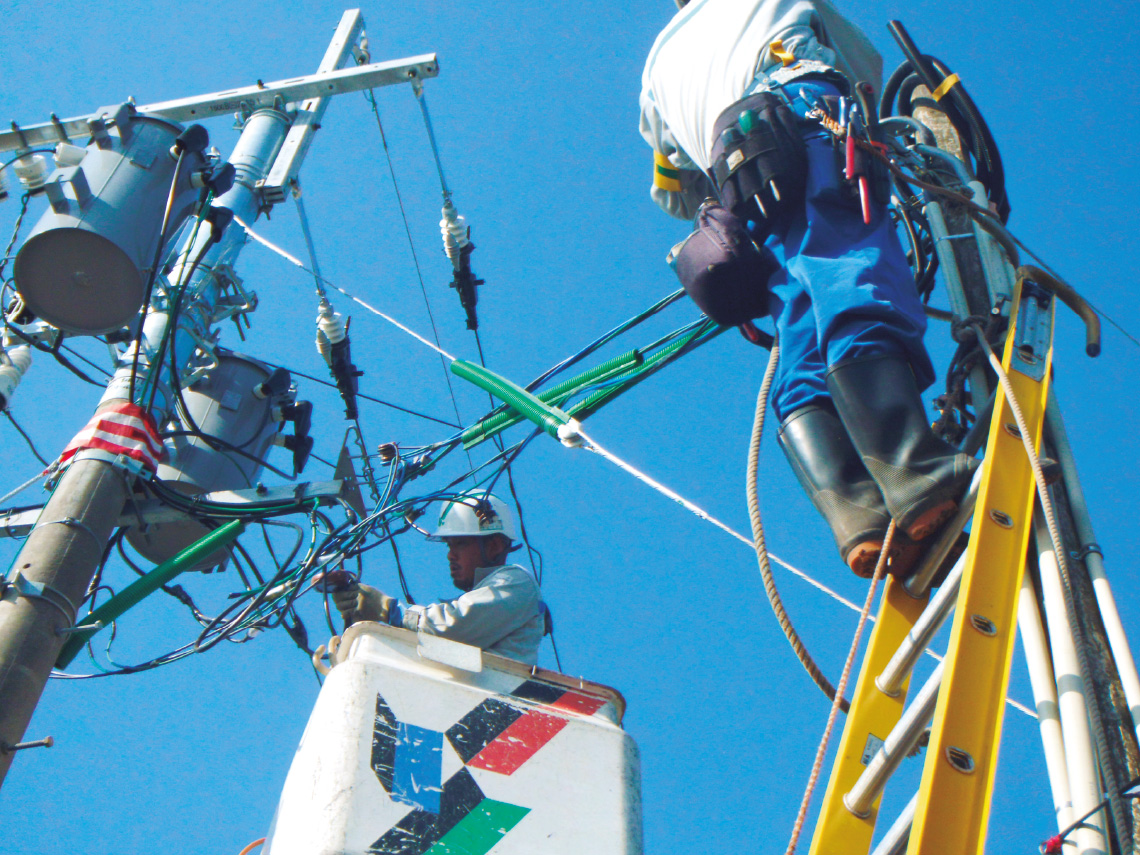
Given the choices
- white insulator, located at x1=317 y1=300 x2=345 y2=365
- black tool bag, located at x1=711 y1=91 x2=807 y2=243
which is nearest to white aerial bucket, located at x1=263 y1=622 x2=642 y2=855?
black tool bag, located at x1=711 y1=91 x2=807 y2=243

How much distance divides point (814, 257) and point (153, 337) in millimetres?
3540

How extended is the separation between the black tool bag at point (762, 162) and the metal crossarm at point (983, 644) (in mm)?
939

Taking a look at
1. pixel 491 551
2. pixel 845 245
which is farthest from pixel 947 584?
pixel 491 551

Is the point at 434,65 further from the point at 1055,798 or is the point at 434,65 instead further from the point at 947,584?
the point at 1055,798

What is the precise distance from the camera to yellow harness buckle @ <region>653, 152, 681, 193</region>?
527 centimetres

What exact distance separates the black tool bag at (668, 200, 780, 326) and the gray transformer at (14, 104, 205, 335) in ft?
8.99

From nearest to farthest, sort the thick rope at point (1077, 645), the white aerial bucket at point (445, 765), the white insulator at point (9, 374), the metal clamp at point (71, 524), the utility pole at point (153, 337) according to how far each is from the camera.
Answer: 1. the thick rope at point (1077, 645)
2. the white aerial bucket at point (445, 765)
3. the utility pole at point (153, 337)
4. the metal clamp at point (71, 524)
5. the white insulator at point (9, 374)

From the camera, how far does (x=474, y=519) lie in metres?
5.86

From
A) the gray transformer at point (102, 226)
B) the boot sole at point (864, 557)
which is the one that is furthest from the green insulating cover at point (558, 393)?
the boot sole at point (864, 557)

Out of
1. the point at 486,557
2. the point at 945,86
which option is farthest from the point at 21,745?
the point at 945,86

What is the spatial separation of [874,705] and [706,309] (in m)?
1.56

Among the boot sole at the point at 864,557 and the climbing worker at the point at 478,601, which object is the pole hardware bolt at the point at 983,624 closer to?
the boot sole at the point at 864,557

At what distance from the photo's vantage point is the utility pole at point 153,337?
4.24 m

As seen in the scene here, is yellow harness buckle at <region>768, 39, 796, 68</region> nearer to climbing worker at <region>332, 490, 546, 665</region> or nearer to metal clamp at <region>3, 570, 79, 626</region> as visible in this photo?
climbing worker at <region>332, 490, 546, 665</region>
